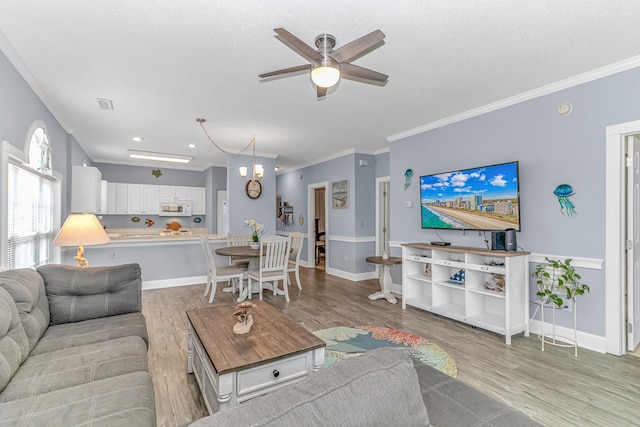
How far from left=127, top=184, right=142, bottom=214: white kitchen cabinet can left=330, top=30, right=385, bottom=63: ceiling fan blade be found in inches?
280

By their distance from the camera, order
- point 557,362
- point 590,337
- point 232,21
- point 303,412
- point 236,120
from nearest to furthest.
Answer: point 303,412, point 232,21, point 557,362, point 590,337, point 236,120

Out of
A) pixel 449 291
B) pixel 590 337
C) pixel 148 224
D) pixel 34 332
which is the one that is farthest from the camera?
pixel 148 224

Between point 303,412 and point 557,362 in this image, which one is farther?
point 557,362

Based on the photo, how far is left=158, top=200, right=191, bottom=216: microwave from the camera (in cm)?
789

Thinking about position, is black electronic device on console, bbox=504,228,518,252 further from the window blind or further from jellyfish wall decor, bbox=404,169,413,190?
the window blind

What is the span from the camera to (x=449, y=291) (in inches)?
160

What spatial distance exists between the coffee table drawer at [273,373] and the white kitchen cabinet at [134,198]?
7.16 meters

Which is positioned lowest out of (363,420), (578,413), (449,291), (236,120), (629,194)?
(578,413)

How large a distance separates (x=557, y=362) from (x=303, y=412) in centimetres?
307

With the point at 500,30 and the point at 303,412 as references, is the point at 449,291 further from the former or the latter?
the point at 303,412

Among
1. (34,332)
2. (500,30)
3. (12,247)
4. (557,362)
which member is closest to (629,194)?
(557,362)

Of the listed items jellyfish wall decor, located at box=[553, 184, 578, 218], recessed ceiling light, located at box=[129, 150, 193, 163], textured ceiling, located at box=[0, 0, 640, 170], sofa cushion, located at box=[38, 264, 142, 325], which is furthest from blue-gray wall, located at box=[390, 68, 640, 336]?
recessed ceiling light, located at box=[129, 150, 193, 163]

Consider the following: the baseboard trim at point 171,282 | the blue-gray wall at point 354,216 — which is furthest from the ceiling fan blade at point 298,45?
the baseboard trim at point 171,282

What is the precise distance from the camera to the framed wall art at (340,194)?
6504mm
